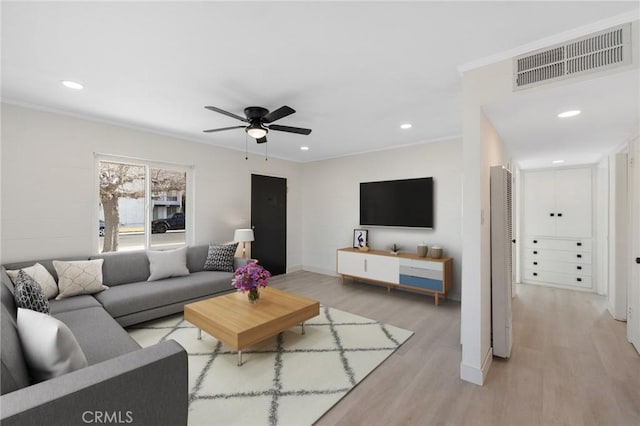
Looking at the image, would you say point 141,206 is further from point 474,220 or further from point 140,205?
point 474,220

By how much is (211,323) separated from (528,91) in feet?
10.1

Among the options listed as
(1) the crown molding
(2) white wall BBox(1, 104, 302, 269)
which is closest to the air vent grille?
(1) the crown molding

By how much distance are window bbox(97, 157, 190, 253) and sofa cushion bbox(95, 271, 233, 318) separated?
2.66 feet

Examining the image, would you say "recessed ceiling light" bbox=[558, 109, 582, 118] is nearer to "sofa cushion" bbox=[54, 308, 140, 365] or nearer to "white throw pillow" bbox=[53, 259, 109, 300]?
"sofa cushion" bbox=[54, 308, 140, 365]

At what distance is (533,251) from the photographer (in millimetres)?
4918

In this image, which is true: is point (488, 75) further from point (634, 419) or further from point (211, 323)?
point (211, 323)

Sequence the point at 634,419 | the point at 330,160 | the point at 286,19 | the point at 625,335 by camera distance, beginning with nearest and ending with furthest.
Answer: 1. the point at 286,19
2. the point at 634,419
3. the point at 625,335
4. the point at 330,160

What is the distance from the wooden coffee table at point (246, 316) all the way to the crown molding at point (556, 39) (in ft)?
8.35

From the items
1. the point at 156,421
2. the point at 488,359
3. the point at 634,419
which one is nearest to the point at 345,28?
the point at 156,421

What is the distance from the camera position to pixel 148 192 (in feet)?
12.9

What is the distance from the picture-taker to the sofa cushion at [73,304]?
8.07 ft

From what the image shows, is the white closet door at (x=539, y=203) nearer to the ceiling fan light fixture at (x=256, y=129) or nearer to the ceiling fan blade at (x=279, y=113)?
the ceiling fan blade at (x=279, y=113)

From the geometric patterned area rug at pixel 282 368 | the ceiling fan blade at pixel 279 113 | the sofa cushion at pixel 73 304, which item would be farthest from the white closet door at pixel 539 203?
the sofa cushion at pixel 73 304
